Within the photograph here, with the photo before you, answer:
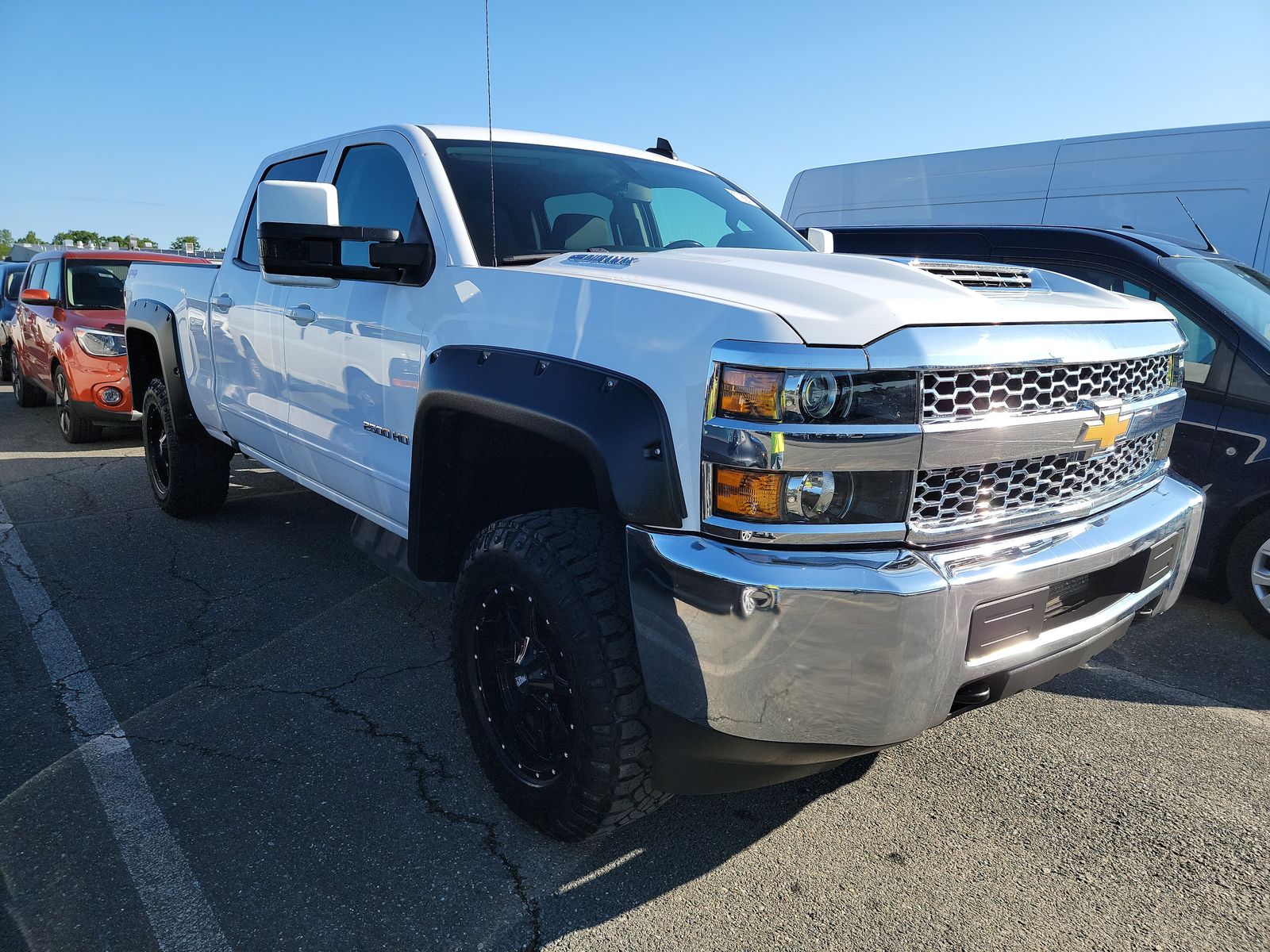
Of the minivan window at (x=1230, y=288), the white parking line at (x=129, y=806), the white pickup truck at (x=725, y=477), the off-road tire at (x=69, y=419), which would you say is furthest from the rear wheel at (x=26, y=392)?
the minivan window at (x=1230, y=288)

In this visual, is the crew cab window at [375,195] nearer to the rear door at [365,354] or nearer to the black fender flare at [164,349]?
the rear door at [365,354]


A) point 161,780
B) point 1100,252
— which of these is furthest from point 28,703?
point 1100,252

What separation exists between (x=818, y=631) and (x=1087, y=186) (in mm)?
6180

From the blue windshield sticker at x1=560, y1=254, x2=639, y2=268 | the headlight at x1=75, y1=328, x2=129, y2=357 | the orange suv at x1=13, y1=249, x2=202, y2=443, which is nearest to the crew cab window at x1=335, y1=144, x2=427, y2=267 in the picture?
the blue windshield sticker at x1=560, y1=254, x2=639, y2=268

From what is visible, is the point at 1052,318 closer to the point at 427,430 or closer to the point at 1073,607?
the point at 1073,607

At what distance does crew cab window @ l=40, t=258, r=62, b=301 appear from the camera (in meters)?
8.58

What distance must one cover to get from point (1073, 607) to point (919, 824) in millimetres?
786

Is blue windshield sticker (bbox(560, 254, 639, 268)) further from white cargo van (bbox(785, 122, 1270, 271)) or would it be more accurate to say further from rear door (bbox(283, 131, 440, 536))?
white cargo van (bbox(785, 122, 1270, 271))

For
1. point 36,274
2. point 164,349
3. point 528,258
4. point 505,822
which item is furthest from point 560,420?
point 36,274

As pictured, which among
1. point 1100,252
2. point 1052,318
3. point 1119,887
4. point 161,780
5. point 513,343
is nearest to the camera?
point 1052,318

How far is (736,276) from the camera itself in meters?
2.28

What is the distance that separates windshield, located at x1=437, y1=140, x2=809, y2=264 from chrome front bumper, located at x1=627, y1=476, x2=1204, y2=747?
1442 millimetres

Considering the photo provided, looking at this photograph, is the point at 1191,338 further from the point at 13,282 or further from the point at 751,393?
the point at 13,282

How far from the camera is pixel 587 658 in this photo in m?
2.10
